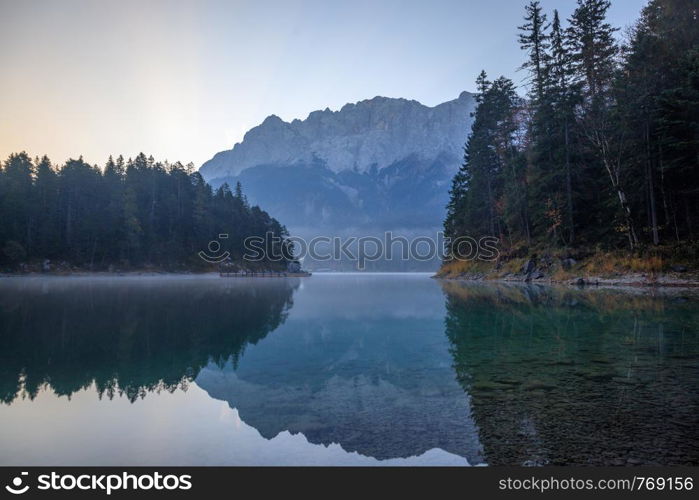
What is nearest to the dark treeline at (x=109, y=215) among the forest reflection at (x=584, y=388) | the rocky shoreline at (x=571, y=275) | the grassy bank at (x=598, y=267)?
the rocky shoreline at (x=571, y=275)

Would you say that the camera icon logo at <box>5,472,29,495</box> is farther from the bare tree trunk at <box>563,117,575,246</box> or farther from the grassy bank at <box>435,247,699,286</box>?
the bare tree trunk at <box>563,117,575,246</box>

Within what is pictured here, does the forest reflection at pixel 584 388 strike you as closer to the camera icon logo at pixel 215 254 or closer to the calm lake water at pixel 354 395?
the calm lake water at pixel 354 395

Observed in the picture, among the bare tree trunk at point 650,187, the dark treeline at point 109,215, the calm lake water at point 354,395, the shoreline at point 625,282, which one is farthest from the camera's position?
the dark treeline at point 109,215

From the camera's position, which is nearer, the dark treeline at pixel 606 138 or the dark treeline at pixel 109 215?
the dark treeline at pixel 606 138

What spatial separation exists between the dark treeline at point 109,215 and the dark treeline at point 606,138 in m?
79.0

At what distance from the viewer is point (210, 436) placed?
630 centimetres

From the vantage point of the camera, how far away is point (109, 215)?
10306cm

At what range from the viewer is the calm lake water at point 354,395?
5586 mm

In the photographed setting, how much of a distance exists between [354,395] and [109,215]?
4364 inches

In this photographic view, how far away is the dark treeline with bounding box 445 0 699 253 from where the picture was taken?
3591cm

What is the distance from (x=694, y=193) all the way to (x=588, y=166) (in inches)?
513

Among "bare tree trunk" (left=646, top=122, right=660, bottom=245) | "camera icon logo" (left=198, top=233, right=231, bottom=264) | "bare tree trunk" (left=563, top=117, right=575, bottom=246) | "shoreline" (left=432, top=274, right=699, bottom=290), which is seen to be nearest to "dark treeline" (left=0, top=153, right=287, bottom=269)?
"camera icon logo" (left=198, top=233, right=231, bottom=264)

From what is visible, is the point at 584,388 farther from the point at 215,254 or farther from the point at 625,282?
the point at 215,254

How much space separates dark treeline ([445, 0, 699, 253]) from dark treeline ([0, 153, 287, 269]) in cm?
7898
